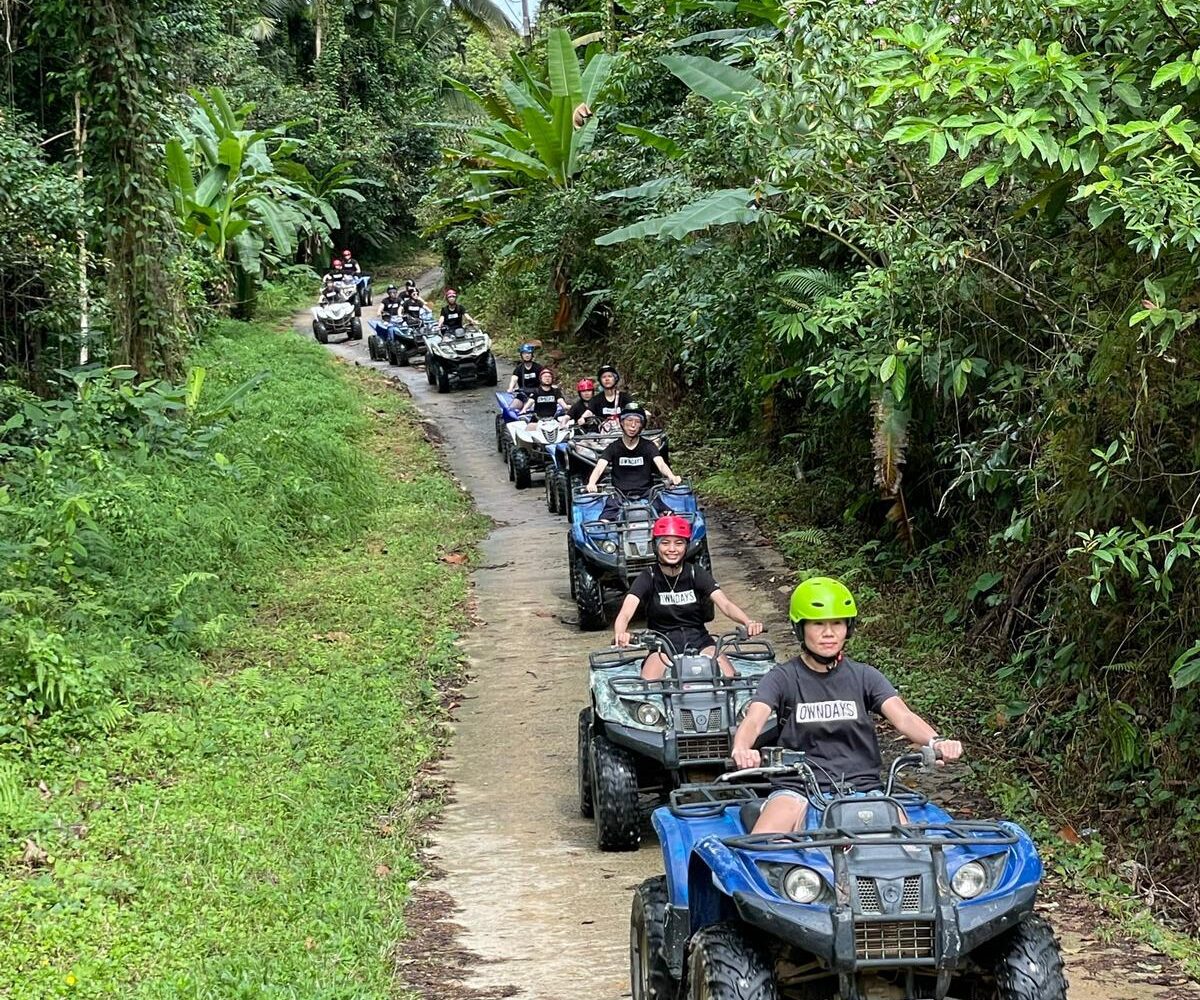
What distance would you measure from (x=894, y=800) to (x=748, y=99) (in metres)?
7.08

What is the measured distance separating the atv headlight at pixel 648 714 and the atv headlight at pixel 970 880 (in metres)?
3.25

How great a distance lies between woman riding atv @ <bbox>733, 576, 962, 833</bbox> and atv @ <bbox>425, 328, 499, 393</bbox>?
22434mm

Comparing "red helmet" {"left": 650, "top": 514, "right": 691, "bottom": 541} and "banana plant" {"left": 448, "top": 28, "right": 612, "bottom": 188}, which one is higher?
"banana plant" {"left": 448, "top": 28, "right": 612, "bottom": 188}

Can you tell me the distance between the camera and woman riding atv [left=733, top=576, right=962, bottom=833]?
536 centimetres

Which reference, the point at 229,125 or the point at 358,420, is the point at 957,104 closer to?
the point at 358,420

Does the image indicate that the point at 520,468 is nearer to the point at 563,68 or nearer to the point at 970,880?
the point at 563,68

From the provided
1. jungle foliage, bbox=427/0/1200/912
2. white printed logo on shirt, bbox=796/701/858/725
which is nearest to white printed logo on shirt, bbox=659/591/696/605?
jungle foliage, bbox=427/0/1200/912

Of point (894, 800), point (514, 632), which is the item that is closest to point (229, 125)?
point (514, 632)

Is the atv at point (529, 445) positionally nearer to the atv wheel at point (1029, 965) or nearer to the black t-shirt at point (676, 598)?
the black t-shirt at point (676, 598)

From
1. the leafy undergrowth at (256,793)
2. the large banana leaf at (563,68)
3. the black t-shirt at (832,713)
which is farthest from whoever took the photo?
the large banana leaf at (563,68)

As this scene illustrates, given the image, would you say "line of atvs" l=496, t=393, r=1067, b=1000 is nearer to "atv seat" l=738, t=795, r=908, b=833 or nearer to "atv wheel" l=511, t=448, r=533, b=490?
"atv seat" l=738, t=795, r=908, b=833

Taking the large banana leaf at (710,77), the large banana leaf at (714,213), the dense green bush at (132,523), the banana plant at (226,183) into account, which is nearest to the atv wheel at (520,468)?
the dense green bush at (132,523)

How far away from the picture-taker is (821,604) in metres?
5.44

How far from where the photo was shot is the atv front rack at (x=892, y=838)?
14.2ft
